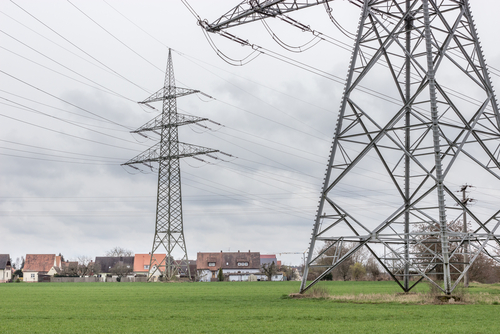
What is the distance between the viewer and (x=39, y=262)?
135125mm

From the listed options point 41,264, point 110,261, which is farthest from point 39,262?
point 110,261

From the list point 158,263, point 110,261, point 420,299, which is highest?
point 110,261

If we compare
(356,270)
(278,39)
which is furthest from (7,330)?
(356,270)

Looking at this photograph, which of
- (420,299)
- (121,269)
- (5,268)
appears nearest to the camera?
(420,299)

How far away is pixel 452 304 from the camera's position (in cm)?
1969

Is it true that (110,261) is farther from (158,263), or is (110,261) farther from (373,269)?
(373,269)

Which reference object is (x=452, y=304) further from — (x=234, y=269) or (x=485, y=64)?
(x=234, y=269)

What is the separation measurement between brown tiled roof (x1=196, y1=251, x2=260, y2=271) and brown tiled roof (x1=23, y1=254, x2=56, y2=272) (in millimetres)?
40925

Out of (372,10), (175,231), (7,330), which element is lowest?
(7,330)

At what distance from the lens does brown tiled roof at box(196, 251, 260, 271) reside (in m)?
122

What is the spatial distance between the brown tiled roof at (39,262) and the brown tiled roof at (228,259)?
134 ft

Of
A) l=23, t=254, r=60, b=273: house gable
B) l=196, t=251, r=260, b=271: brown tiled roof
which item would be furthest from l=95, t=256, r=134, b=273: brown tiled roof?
l=196, t=251, r=260, b=271: brown tiled roof

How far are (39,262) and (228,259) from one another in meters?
50.9

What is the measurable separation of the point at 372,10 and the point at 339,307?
503 inches
